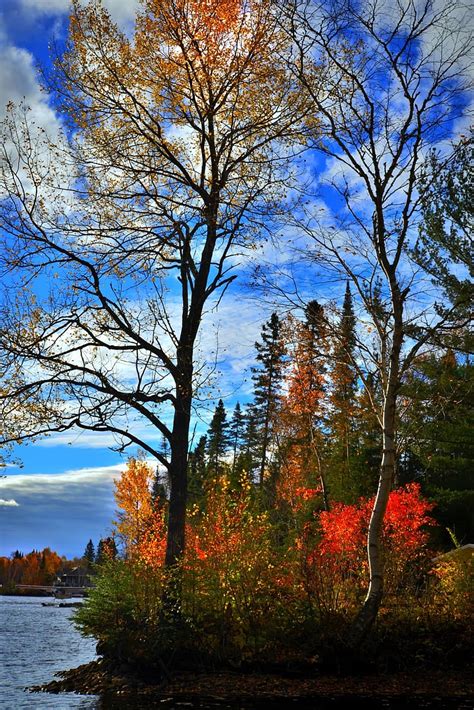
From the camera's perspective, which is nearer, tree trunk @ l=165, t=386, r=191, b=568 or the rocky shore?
the rocky shore

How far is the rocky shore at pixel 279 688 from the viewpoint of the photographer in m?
8.23

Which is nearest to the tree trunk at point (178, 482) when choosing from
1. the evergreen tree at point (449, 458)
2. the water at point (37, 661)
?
the water at point (37, 661)

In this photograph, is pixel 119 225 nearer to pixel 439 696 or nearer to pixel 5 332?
pixel 5 332

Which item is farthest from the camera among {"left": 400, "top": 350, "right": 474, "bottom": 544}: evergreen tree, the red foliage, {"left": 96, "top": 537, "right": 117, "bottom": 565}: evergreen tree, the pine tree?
the pine tree

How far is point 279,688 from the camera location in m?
8.85

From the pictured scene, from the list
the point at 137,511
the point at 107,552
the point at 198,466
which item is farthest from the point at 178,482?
the point at 198,466

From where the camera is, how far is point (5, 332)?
35.3 ft

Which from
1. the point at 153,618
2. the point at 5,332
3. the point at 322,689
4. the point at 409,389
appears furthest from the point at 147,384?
the point at 409,389

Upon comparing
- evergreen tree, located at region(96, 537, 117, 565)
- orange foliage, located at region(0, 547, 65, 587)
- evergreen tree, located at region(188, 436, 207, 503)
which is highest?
evergreen tree, located at region(188, 436, 207, 503)

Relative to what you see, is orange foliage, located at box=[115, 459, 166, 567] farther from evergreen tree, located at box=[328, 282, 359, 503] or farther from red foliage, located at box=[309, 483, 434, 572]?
evergreen tree, located at box=[328, 282, 359, 503]

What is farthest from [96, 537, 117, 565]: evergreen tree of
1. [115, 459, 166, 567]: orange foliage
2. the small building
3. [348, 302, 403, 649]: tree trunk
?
the small building

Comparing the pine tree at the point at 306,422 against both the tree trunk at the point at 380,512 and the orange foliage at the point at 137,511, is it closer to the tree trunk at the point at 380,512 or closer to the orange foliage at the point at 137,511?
the orange foliage at the point at 137,511

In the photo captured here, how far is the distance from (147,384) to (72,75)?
20.1ft

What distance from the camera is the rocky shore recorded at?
324 inches
